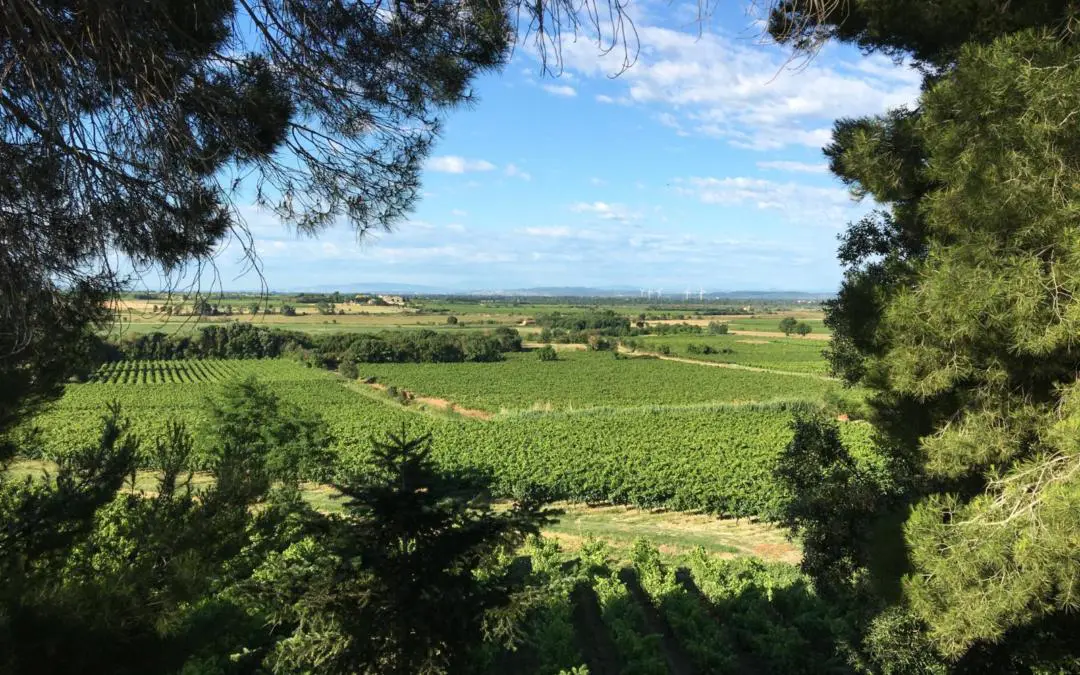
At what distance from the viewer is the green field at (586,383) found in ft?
156

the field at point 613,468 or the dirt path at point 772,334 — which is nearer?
the field at point 613,468

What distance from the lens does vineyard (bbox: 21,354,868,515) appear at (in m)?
21.8

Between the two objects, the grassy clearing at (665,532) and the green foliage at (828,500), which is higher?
the green foliage at (828,500)

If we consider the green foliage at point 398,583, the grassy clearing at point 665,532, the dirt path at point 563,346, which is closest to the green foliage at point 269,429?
the grassy clearing at point 665,532

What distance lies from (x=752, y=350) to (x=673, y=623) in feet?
276

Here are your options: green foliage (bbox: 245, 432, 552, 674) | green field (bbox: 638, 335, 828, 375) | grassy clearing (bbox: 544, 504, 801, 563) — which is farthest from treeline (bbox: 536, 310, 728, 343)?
green foliage (bbox: 245, 432, 552, 674)

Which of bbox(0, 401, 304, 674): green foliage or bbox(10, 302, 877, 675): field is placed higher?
bbox(0, 401, 304, 674): green foliage

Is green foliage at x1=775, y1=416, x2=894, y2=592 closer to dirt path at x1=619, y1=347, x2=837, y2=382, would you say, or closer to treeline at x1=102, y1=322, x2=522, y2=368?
dirt path at x1=619, y1=347, x2=837, y2=382

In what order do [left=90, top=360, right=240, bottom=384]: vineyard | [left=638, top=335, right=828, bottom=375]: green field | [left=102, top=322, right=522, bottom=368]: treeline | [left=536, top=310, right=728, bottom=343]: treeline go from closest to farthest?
[left=90, top=360, right=240, bottom=384]: vineyard, [left=638, top=335, right=828, bottom=375]: green field, [left=102, top=322, right=522, bottom=368]: treeline, [left=536, top=310, right=728, bottom=343]: treeline

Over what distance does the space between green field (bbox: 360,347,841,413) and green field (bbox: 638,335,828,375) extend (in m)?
7.15

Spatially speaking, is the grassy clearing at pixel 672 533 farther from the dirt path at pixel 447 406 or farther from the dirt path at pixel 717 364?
the dirt path at pixel 717 364

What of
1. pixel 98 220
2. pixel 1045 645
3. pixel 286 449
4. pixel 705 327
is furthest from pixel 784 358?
pixel 98 220

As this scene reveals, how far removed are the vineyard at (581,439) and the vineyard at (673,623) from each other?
3103 millimetres

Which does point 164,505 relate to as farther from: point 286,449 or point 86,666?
point 286,449
